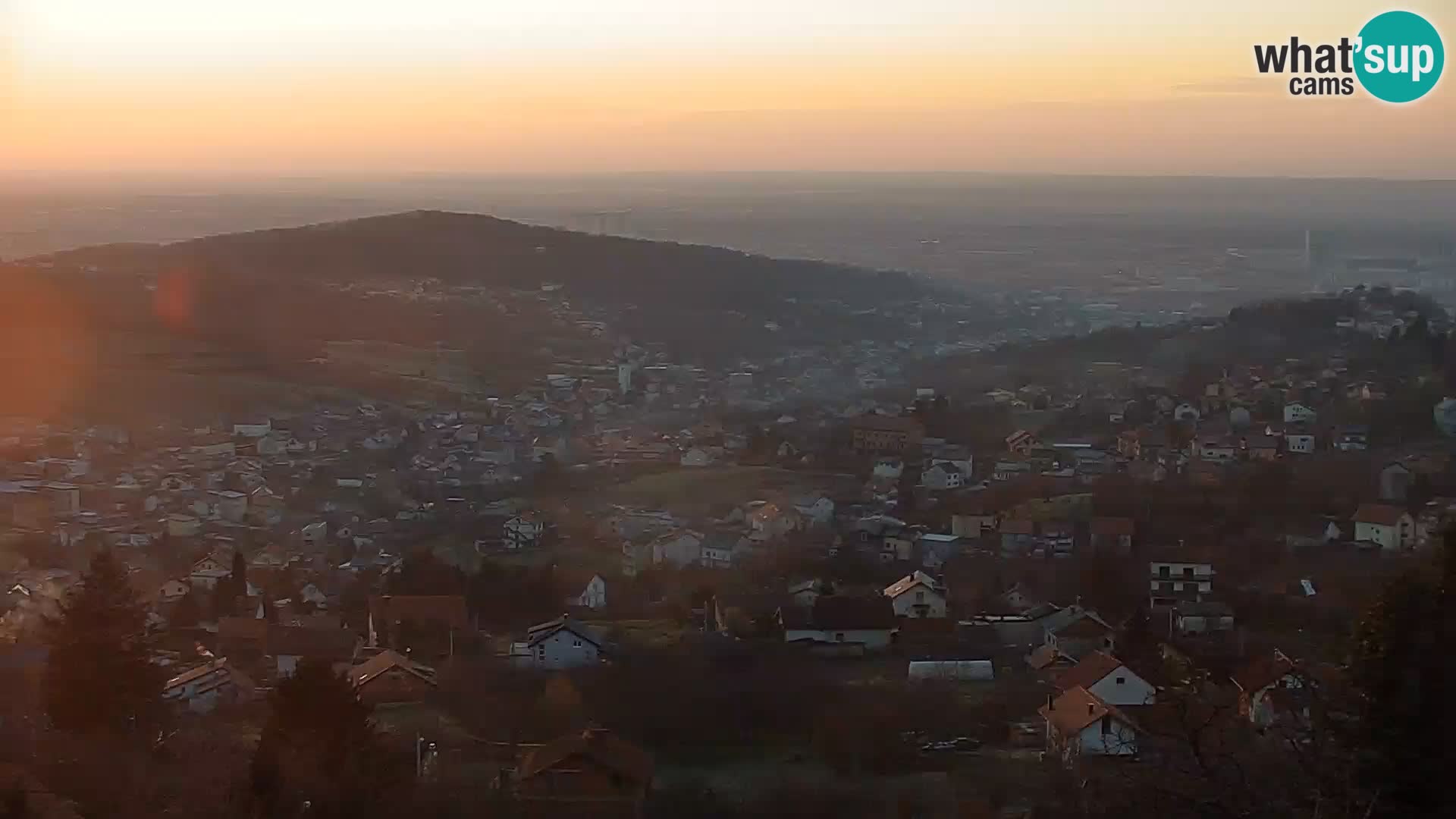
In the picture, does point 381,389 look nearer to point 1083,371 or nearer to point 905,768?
point 1083,371

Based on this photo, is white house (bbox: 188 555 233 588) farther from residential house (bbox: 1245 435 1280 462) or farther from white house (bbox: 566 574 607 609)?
residential house (bbox: 1245 435 1280 462)

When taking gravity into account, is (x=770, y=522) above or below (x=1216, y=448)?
below

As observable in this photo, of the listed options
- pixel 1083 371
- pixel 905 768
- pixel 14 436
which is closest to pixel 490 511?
pixel 14 436

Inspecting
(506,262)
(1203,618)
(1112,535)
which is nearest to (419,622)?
(1203,618)

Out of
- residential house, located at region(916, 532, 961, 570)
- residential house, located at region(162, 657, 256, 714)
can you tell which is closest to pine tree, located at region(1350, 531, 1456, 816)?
residential house, located at region(162, 657, 256, 714)

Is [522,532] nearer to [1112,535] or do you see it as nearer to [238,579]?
[238,579]

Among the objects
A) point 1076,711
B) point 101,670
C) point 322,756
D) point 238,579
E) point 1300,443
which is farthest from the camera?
point 1300,443
